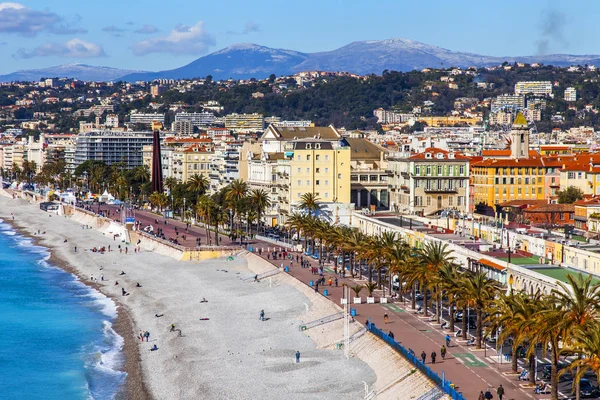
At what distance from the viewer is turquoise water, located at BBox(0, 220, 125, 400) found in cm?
5441

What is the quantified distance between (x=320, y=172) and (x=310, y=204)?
8900mm

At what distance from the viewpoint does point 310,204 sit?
103 meters

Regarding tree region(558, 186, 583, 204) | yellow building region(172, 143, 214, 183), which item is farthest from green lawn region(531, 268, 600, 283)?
yellow building region(172, 143, 214, 183)

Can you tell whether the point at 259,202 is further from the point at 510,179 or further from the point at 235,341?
the point at 235,341

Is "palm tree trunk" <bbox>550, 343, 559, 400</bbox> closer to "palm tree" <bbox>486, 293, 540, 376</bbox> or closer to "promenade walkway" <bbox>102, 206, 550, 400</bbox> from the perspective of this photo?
"promenade walkway" <bbox>102, 206, 550, 400</bbox>

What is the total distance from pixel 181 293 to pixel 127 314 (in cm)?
741

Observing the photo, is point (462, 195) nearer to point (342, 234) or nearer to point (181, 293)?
point (342, 234)

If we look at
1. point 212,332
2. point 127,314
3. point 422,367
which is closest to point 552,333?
point 422,367

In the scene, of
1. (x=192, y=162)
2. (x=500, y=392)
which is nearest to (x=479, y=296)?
(x=500, y=392)

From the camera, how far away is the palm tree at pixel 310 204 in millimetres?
103056

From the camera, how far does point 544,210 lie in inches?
3585

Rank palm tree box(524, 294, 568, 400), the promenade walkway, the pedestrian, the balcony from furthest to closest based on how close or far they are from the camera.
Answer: the balcony → the promenade walkway → the pedestrian → palm tree box(524, 294, 568, 400)

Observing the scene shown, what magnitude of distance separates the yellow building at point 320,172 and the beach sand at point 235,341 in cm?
1721

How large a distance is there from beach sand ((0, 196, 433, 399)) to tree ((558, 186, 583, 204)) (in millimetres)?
30030
